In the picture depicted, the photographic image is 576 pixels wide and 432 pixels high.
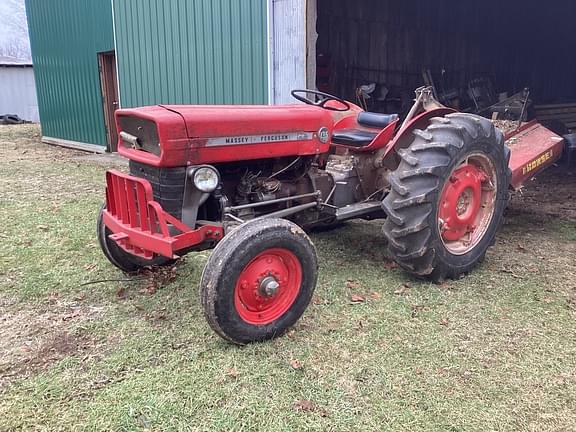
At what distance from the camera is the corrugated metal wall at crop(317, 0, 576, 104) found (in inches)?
371

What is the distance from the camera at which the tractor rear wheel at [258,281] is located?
257 cm

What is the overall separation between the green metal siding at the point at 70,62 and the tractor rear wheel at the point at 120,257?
746 centimetres

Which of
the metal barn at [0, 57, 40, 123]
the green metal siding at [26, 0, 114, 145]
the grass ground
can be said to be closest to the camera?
the grass ground

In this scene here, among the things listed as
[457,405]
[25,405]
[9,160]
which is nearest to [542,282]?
[457,405]

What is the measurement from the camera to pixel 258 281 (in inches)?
108

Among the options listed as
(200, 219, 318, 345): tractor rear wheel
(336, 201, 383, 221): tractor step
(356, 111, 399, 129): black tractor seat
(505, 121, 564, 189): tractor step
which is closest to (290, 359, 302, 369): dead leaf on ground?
(200, 219, 318, 345): tractor rear wheel

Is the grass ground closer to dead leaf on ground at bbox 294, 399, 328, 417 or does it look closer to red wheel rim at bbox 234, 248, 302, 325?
dead leaf on ground at bbox 294, 399, 328, 417

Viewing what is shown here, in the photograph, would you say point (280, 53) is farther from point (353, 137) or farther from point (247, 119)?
point (247, 119)

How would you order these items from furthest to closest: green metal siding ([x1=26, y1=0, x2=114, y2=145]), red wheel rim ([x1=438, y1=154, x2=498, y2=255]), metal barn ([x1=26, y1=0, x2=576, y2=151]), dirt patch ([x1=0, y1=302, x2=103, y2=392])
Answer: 1. green metal siding ([x1=26, y1=0, x2=114, y2=145])
2. metal barn ([x1=26, y1=0, x2=576, y2=151])
3. red wheel rim ([x1=438, y1=154, x2=498, y2=255])
4. dirt patch ([x1=0, y1=302, x2=103, y2=392])

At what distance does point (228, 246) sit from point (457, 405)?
1.30m

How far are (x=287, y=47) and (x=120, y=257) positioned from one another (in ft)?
10.4

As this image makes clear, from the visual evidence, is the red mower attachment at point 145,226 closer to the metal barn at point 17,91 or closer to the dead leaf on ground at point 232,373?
the dead leaf on ground at point 232,373

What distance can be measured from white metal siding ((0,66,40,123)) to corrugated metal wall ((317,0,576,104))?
1597cm

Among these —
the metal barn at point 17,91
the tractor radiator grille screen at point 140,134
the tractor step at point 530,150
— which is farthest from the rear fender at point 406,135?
the metal barn at point 17,91
